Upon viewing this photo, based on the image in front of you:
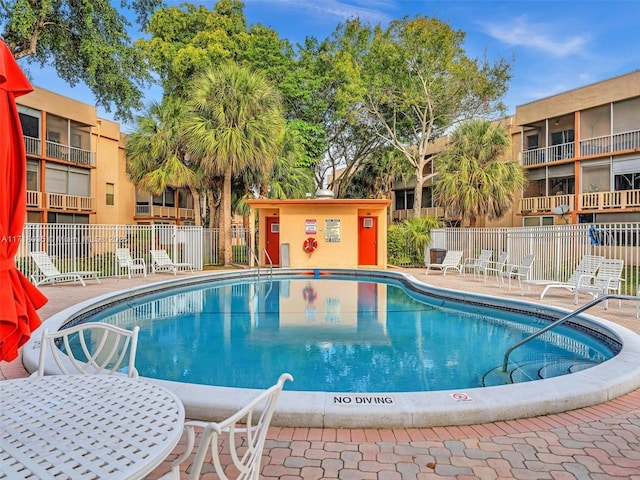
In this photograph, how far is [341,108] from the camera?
24562mm

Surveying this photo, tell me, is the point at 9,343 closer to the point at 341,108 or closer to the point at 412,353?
the point at 412,353

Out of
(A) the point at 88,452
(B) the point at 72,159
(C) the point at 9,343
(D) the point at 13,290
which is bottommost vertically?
(A) the point at 88,452

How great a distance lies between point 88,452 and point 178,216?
3267 centimetres

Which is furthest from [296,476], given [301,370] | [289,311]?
[289,311]

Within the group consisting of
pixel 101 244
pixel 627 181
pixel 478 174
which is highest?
pixel 478 174

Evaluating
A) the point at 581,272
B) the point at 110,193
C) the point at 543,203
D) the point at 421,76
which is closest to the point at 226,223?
the point at 421,76

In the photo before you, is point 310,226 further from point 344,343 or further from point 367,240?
point 344,343

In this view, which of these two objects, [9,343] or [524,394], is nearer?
[9,343]

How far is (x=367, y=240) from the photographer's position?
2042 cm

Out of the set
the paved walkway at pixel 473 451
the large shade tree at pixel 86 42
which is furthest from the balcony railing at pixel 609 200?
the large shade tree at pixel 86 42

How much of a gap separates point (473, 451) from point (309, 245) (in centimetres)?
1651

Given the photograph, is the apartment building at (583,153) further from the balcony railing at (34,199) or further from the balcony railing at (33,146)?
the balcony railing at (33,146)

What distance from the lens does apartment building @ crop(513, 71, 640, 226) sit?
20.5 meters

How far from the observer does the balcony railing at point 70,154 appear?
23750 millimetres
